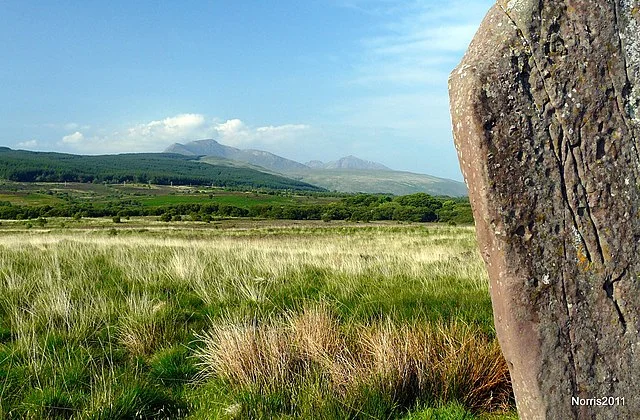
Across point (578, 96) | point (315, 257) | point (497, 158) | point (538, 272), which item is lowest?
point (315, 257)

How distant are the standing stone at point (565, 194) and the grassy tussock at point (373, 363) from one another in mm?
1033

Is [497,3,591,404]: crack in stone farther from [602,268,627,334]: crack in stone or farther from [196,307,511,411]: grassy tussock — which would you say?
[196,307,511,411]: grassy tussock

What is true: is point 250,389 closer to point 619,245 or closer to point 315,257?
point 619,245

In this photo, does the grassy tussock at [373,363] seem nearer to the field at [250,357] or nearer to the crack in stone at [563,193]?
the field at [250,357]

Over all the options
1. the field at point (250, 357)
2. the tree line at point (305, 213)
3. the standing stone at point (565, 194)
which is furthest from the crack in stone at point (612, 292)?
the tree line at point (305, 213)

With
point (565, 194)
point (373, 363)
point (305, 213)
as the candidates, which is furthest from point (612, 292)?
point (305, 213)

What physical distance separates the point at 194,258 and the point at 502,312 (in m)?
8.78

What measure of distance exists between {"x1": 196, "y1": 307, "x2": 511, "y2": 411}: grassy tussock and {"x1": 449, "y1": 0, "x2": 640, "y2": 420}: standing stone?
1.03 metres

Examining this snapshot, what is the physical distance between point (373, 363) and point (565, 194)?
82.7 inches

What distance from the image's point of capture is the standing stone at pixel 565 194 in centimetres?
336

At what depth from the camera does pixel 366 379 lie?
429cm

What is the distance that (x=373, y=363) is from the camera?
4.48 metres

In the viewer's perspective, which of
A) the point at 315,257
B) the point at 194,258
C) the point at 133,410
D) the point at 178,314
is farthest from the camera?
the point at 315,257

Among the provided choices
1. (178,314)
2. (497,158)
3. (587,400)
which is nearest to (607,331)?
(587,400)
